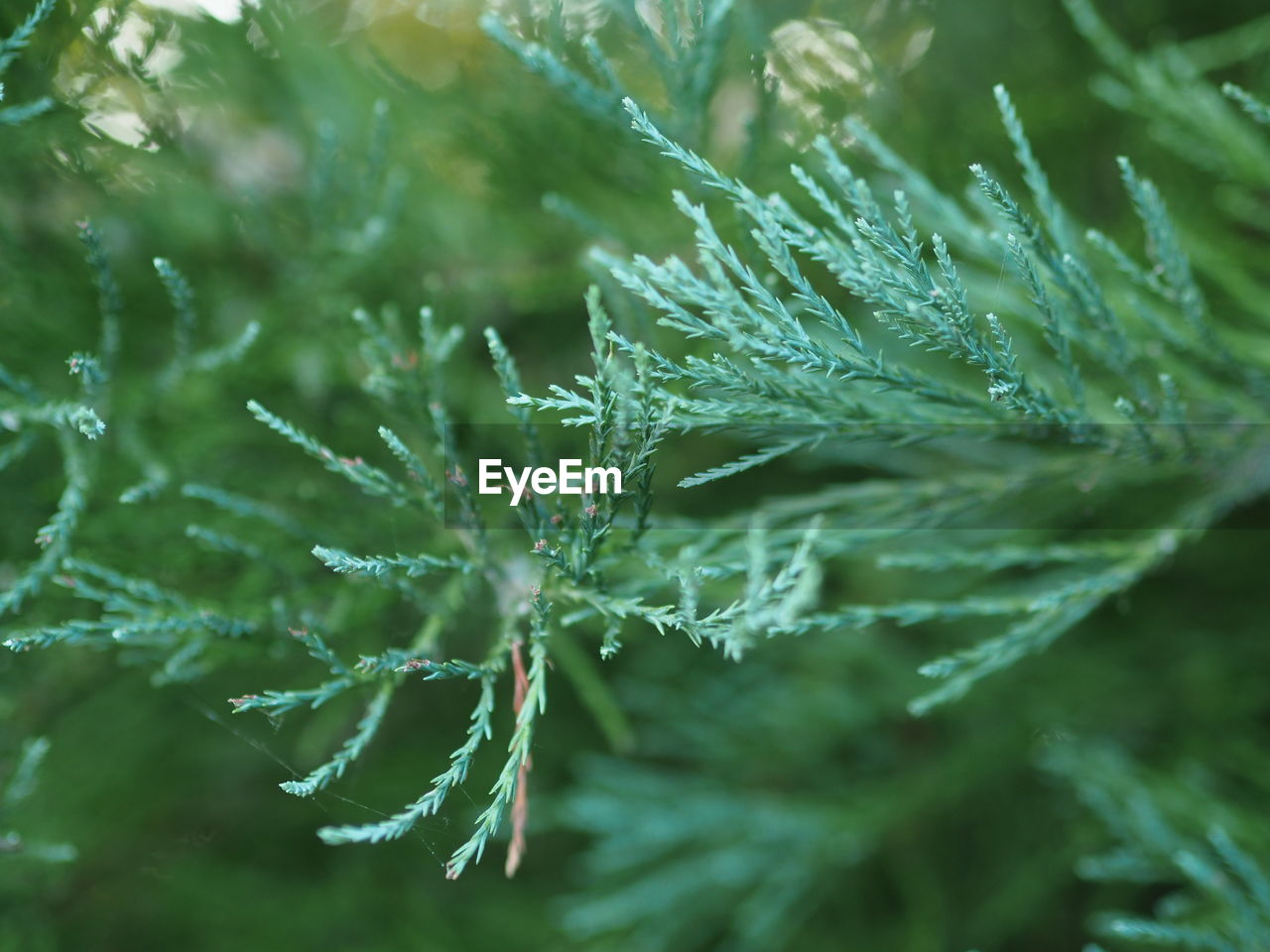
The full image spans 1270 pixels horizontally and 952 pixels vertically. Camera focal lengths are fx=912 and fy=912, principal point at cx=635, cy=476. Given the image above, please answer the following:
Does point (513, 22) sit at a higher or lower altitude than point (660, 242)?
higher

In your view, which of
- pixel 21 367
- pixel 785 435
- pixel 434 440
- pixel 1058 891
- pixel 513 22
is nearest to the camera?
pixel 785 435

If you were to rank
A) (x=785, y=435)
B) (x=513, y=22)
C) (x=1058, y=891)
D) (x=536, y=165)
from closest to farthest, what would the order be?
(x=785, y=435) < (x=513, y=22) < (x=536, y=165) < (x=1058, y=891)

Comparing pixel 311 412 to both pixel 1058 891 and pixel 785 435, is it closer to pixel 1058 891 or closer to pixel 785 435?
pixel 785 435

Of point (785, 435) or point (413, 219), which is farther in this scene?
point (413, 219)

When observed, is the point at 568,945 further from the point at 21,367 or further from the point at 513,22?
the point at 513,22

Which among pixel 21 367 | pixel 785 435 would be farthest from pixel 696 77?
pixel 21 367

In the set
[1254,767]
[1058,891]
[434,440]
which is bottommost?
[1058,891]

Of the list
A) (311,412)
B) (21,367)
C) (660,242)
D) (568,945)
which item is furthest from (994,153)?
(568,945)
